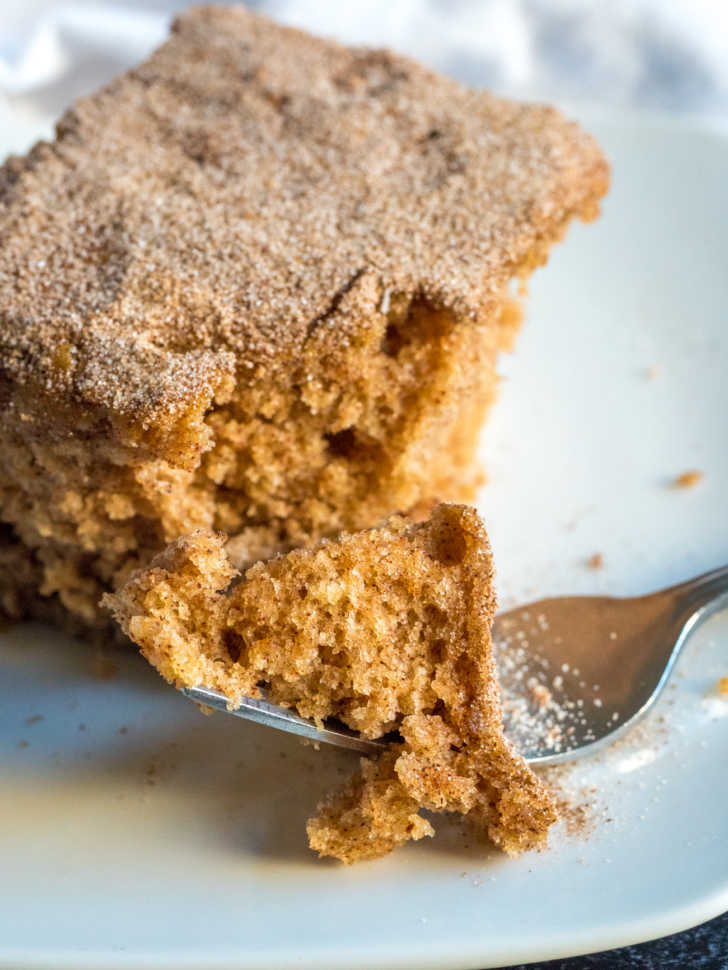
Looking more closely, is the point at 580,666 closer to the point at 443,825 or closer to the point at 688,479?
the point at 443,825

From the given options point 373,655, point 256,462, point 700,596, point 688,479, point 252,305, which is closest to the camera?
point 373,655

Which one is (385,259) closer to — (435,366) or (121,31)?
(435,366)

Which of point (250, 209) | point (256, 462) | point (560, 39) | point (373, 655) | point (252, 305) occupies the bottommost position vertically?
point (373, 655)

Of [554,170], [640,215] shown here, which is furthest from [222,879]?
[640,215]

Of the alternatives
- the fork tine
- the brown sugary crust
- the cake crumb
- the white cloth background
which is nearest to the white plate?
the cake crumb

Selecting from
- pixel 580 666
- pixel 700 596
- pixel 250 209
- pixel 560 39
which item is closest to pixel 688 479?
pixel 700 596

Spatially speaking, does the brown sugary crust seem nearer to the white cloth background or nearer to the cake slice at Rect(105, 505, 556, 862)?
the cake slice at Rect(105, 505, 556, 862)
